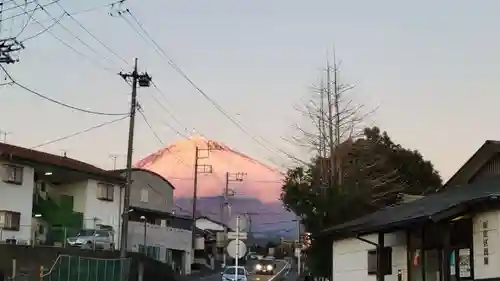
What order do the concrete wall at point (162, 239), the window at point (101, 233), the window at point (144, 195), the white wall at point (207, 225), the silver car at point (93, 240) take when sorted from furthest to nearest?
1. the white wall at point (207, 225)
2. the window at point (144, 195)
3. the concrete wall at point (162, 239)
4. the window at point (101, 233)
5. the silver car at point (93, 240)

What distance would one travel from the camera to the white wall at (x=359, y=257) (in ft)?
73.6

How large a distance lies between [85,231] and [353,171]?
52.8ft

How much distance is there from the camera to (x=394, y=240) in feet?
74.9

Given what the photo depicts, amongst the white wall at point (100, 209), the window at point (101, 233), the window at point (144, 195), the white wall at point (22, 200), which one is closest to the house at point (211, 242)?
the window at point (144, 195)

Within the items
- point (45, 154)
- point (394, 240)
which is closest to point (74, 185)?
point (45, 154)

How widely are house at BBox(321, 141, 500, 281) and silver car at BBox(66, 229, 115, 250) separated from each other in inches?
748

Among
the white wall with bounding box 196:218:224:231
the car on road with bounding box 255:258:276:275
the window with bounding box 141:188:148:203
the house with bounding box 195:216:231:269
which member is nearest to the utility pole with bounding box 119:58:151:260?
the car on road with bounding box 255:258:276:275

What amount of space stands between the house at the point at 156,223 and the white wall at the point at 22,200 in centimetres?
1169

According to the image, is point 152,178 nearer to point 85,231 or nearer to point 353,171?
point 85,231

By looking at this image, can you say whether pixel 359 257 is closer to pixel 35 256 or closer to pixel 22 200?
pixel 35 256

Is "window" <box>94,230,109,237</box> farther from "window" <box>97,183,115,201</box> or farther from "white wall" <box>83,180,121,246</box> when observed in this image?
"window" <box>97,183,115,201</box>

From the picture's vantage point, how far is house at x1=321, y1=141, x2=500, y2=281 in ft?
55.6

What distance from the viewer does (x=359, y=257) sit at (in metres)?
26.4

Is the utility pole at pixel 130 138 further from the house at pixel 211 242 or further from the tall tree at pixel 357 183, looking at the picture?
the house at pixel 211 242
